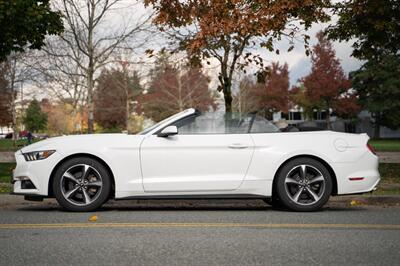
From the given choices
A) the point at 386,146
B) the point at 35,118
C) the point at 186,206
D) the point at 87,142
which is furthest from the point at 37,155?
the point at 35,118

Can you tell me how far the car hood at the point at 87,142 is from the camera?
8023mm

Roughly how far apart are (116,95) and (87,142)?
5253 cm

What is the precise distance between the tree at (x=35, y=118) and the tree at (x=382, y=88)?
77314 mm

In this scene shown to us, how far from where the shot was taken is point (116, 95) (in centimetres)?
6000

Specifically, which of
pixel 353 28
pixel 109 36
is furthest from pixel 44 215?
pixel 109 36

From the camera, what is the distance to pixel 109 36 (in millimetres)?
23484

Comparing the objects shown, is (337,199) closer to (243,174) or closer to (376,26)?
(243,174)

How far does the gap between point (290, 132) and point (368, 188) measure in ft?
4.31

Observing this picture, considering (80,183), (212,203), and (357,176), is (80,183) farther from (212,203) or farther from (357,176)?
(357,176)

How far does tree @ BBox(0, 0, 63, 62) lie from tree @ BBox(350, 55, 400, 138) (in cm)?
4495

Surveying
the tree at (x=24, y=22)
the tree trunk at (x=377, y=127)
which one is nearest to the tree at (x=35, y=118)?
the tree trunk at (x=377, y=127)

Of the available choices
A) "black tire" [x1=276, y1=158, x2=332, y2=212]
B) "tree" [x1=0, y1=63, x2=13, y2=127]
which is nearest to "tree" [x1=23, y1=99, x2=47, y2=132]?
"tree" [x1=0, y1=63, x2=13, y2=127]

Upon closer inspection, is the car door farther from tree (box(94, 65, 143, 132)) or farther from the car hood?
tree (box(94, 65, 143, 132))

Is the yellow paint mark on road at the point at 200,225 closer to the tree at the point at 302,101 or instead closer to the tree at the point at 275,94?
the tree at the point at 302,101
